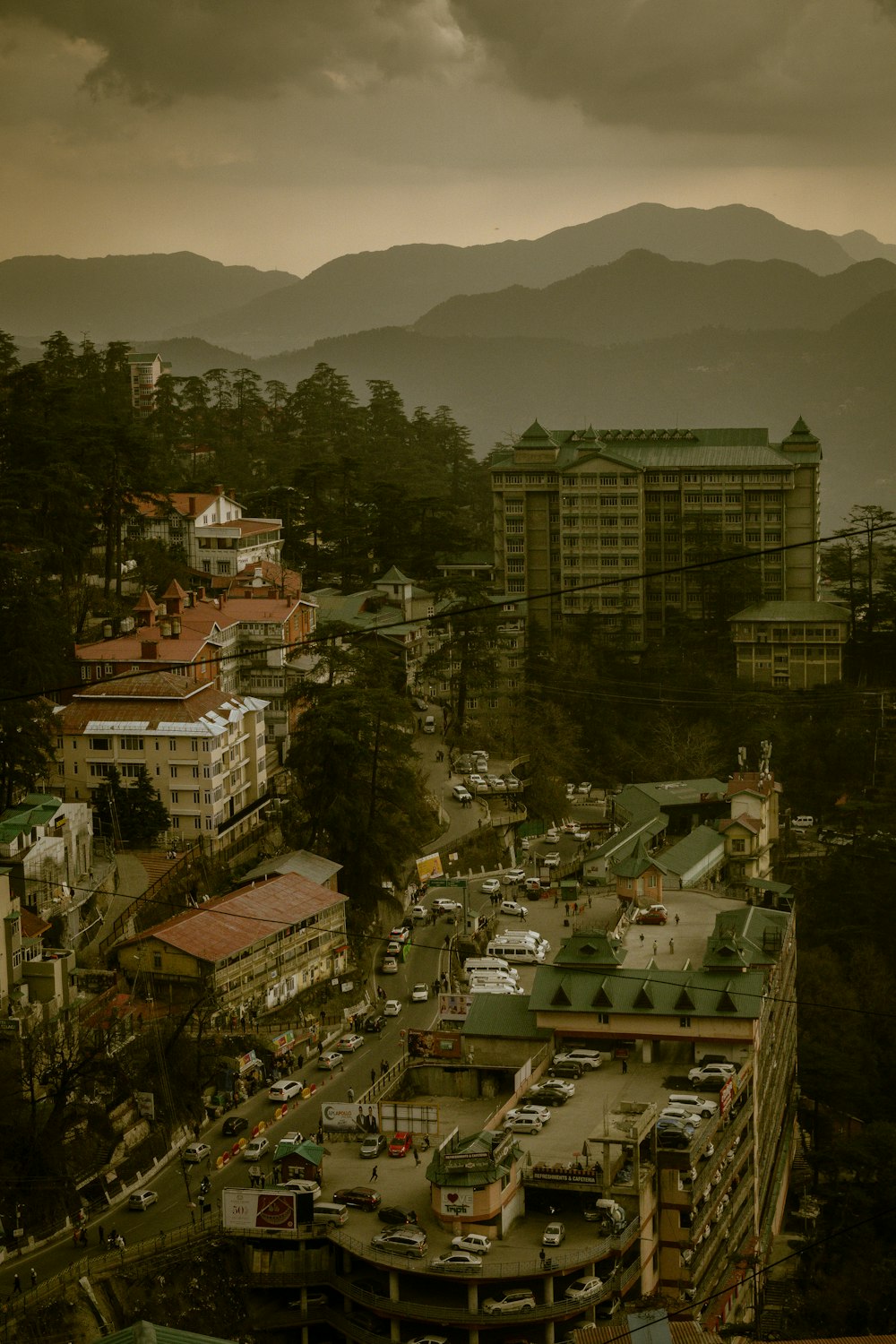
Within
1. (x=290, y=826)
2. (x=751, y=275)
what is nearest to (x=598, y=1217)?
(x=290, y=826)

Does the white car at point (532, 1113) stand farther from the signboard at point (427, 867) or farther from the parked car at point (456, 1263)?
the signboard at point (427, 867)

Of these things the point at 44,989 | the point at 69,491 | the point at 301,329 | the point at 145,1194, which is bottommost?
the point at 145,1194

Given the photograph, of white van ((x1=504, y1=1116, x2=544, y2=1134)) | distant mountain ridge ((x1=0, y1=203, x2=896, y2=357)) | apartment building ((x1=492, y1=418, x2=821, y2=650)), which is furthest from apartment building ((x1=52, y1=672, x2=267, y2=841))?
distant mountain ridge ((x1=0, y1=203, x2=896, y2=357))

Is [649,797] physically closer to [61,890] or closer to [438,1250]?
[61,890]

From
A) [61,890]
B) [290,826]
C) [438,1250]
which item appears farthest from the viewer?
[290,826]

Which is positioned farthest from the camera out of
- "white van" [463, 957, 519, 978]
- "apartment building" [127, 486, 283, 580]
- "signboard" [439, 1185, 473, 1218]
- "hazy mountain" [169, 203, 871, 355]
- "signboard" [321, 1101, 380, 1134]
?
"hazy mountain" [169, 203, 871, 355]

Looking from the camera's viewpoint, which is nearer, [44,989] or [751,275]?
[44,989]

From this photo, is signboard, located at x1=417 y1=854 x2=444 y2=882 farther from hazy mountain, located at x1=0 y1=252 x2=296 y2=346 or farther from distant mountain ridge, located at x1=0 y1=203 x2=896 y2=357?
distant mountain ridge, located at x1=0 y1=203 x2=896 y2=357

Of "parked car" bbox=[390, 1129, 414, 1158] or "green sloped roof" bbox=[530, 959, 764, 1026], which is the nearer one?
"parked car" bbox=[390, 1129, 414, 1158]
